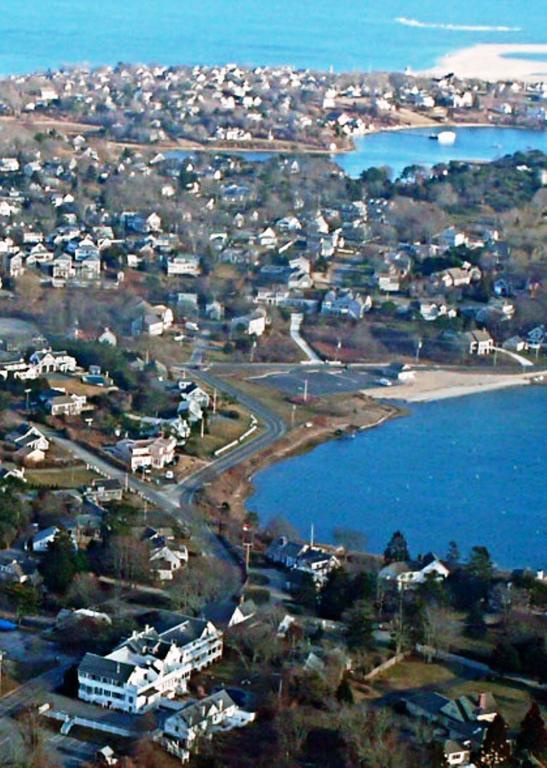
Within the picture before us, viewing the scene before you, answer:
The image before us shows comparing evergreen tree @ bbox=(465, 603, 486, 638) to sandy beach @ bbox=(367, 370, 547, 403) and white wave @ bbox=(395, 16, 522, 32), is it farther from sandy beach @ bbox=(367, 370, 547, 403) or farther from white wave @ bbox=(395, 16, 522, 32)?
white wave @ bbox=(395, 16, 522, 32)

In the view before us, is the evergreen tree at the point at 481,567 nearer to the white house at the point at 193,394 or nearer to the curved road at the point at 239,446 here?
the curved road at the point at 239,446

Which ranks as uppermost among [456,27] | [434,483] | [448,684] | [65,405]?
[456,27]

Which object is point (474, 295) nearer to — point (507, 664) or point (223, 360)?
point (223, 360)

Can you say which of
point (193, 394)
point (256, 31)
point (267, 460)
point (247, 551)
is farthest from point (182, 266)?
point (256, 31)

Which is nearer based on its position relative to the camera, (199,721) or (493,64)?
(199,721)

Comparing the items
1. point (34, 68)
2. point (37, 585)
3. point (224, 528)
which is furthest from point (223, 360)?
point (34, 68)

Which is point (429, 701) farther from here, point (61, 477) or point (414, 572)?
point (61, 477)

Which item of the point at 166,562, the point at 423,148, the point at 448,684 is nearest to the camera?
the point at 448,684

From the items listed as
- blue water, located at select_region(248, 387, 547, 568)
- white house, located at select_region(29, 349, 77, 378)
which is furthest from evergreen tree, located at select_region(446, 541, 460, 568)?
white house, located at select_region(29, 349, 77, 378)
